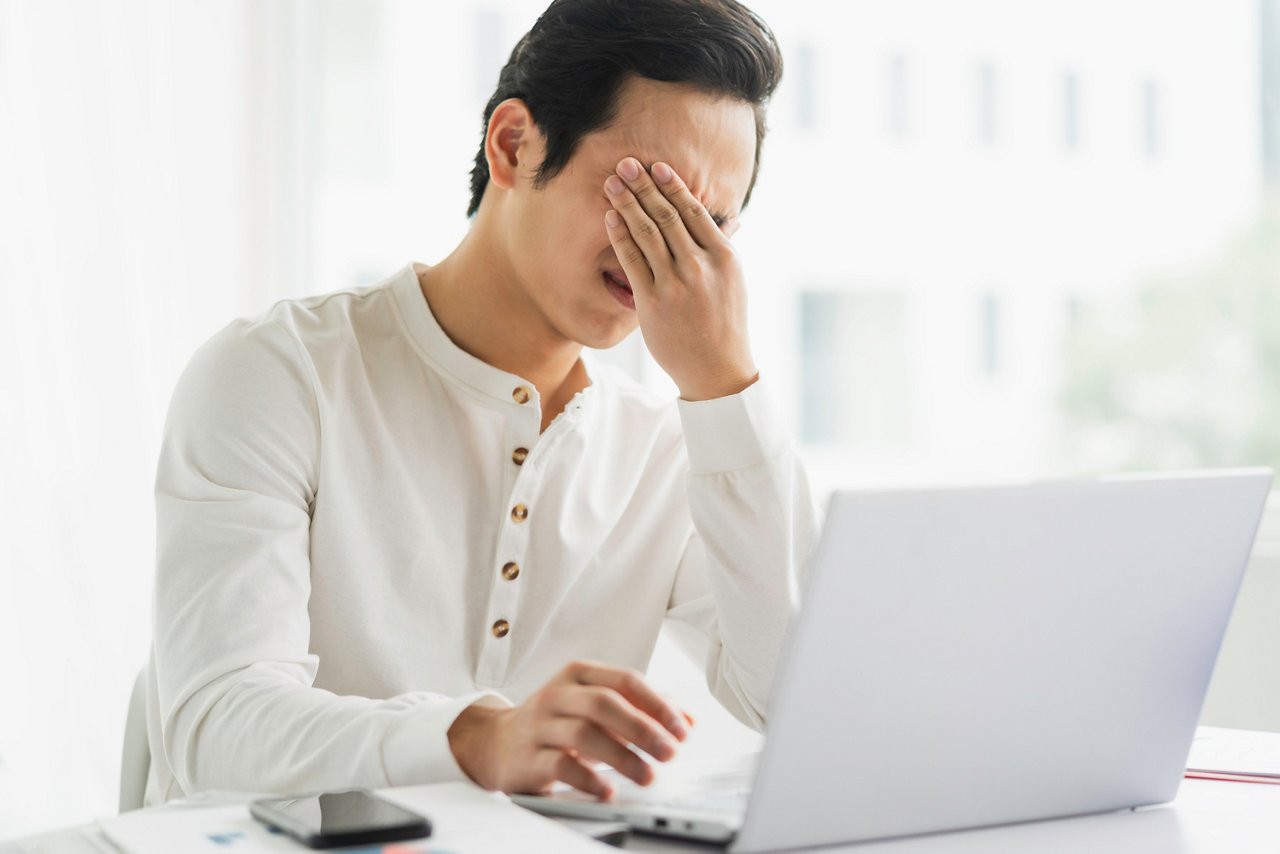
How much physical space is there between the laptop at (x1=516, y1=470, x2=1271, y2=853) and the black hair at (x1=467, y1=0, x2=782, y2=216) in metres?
0.71

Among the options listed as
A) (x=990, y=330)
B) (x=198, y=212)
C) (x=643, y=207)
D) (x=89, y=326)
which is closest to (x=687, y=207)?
(x=643, y=207)

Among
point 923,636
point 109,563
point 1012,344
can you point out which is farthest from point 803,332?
point 923,636

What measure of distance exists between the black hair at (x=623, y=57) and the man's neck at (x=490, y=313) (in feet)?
0.39

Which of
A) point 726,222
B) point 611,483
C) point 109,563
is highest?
point 726,222

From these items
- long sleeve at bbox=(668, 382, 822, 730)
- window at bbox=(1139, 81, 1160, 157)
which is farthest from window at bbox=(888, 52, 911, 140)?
long sleeve at bbox=(668, 382, 822, 730)

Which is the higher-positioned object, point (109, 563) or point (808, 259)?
point (808, 259)

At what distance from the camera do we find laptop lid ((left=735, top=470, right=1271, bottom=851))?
0.63 m

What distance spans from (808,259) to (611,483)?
3.44m

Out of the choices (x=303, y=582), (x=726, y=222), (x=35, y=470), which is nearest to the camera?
(x=303, y=582)

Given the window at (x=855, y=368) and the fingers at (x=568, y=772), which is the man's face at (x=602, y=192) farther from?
the window at (x=855, y=368)

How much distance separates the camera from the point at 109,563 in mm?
2156

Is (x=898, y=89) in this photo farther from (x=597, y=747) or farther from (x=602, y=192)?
(x=597, y=747)

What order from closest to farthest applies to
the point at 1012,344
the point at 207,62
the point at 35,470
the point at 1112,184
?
the point at 35,470 → the point at 207,62 → the point at 1112,184 → the point at 1012,344

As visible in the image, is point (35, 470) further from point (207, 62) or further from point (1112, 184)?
point (1112, 184)
